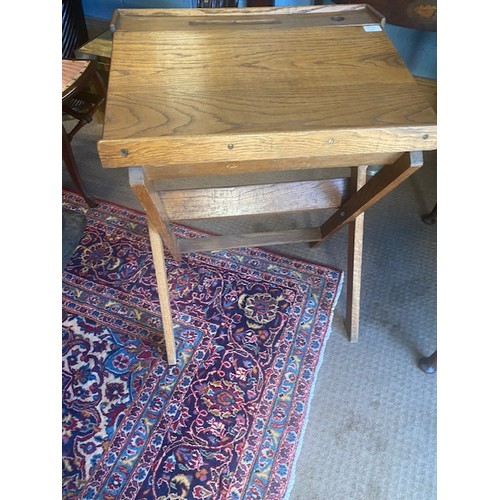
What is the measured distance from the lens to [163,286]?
48.7 inches

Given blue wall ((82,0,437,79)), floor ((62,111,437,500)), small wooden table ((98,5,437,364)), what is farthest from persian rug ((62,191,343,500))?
blue wall ((82,0,437,79))

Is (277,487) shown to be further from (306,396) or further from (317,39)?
A: (317,39)

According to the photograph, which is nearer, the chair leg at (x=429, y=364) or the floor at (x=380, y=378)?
the floor at (x=380, y=378)

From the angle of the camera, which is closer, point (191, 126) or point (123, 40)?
point (191, 126)

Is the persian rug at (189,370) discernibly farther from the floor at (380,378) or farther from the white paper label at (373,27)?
the white paper label at (373,27)

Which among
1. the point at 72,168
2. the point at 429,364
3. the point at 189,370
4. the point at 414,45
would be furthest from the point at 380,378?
the point at 414,45

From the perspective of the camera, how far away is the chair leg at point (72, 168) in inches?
65.1

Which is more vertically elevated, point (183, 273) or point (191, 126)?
point (191, 126)

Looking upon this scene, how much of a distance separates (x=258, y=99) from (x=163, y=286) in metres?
0.63

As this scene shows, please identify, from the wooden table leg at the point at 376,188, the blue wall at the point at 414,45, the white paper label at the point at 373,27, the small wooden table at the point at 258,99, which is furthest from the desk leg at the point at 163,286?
the blue wall at the point at 414,45

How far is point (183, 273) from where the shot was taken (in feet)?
5.31

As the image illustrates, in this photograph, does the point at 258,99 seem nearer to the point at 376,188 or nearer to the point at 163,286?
the point at 376,188
